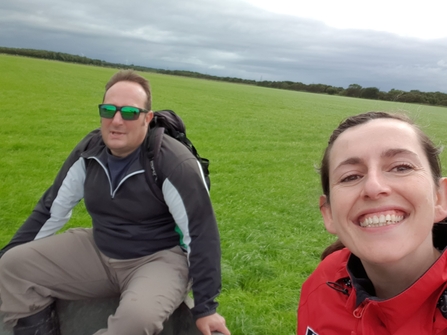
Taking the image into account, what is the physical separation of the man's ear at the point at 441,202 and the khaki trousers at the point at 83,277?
65.1 inches

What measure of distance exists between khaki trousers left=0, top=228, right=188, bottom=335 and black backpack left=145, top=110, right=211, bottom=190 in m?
0.59

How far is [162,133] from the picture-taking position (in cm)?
291

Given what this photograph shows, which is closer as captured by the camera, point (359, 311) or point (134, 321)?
point (359, 311)

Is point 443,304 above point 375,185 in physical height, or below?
below

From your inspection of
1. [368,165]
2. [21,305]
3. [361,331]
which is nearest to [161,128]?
[21,305]

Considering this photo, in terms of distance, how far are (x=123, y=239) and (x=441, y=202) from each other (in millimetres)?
2020

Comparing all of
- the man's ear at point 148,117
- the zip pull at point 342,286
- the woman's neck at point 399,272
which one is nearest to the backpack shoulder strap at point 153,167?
the man's ear at point 148,117

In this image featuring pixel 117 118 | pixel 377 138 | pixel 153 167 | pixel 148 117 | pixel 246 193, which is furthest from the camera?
pixel 246 193

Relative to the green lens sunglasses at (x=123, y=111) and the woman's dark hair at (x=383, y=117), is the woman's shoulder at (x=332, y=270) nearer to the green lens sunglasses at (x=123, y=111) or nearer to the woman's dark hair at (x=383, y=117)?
the woman's dark hair at (x=383, y=117)

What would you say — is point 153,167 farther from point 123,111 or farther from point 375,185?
point 375,185

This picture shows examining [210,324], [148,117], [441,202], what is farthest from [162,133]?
[441,202]

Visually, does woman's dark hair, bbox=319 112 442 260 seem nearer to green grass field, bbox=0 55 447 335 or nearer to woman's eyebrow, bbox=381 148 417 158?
woman's eyebrow, bbox=381 148 417 158

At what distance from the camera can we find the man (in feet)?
8.82

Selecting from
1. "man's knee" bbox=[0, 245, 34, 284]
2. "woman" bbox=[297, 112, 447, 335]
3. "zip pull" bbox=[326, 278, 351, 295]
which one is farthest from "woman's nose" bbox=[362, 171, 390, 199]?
"man's knee" bbox=[0, 245, 34, 284]
